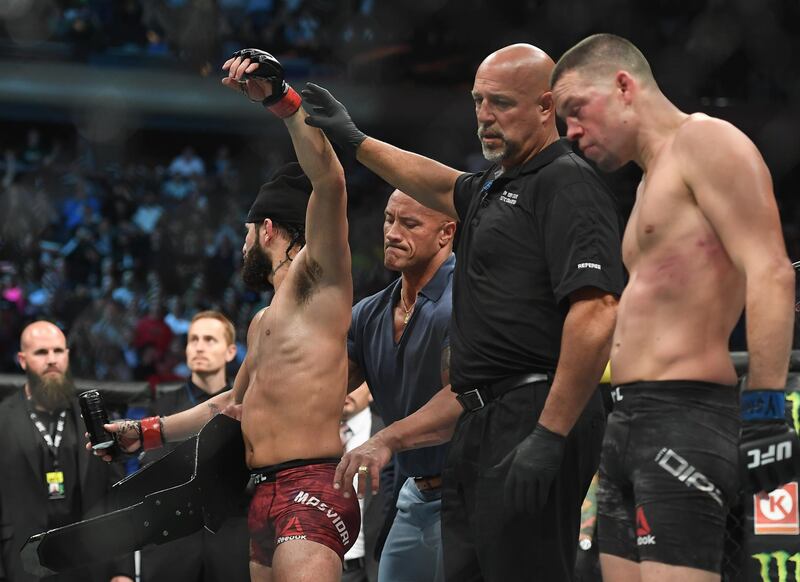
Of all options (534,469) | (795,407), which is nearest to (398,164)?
(534,469)

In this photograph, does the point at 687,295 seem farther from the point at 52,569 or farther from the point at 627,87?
the point at 52,569

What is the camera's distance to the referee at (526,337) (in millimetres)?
2029

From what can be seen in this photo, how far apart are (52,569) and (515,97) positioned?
1.50 metres

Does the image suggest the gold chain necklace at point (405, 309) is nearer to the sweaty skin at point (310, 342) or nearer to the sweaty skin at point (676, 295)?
the sweaty skin at point (310, 342)

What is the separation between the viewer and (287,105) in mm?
2510

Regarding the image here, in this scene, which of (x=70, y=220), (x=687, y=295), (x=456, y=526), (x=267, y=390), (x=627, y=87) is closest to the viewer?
(x=687, y=295)

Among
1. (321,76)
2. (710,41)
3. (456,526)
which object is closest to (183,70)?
(321,76)

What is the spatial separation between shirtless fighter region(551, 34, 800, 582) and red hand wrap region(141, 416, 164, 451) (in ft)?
4.59


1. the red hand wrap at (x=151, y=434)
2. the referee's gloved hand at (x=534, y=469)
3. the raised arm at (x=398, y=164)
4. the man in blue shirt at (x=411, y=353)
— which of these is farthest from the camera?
the red hand wrap at (x=151, y=434)

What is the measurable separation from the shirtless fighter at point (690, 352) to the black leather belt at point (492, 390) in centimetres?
28

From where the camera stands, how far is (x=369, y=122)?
7195 mm

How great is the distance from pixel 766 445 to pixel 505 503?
1.77 feet

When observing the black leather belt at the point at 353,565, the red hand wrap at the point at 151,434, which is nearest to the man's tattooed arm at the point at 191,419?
the red hand wrap at the point at 151,434

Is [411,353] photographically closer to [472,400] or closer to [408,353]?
[408,353]
